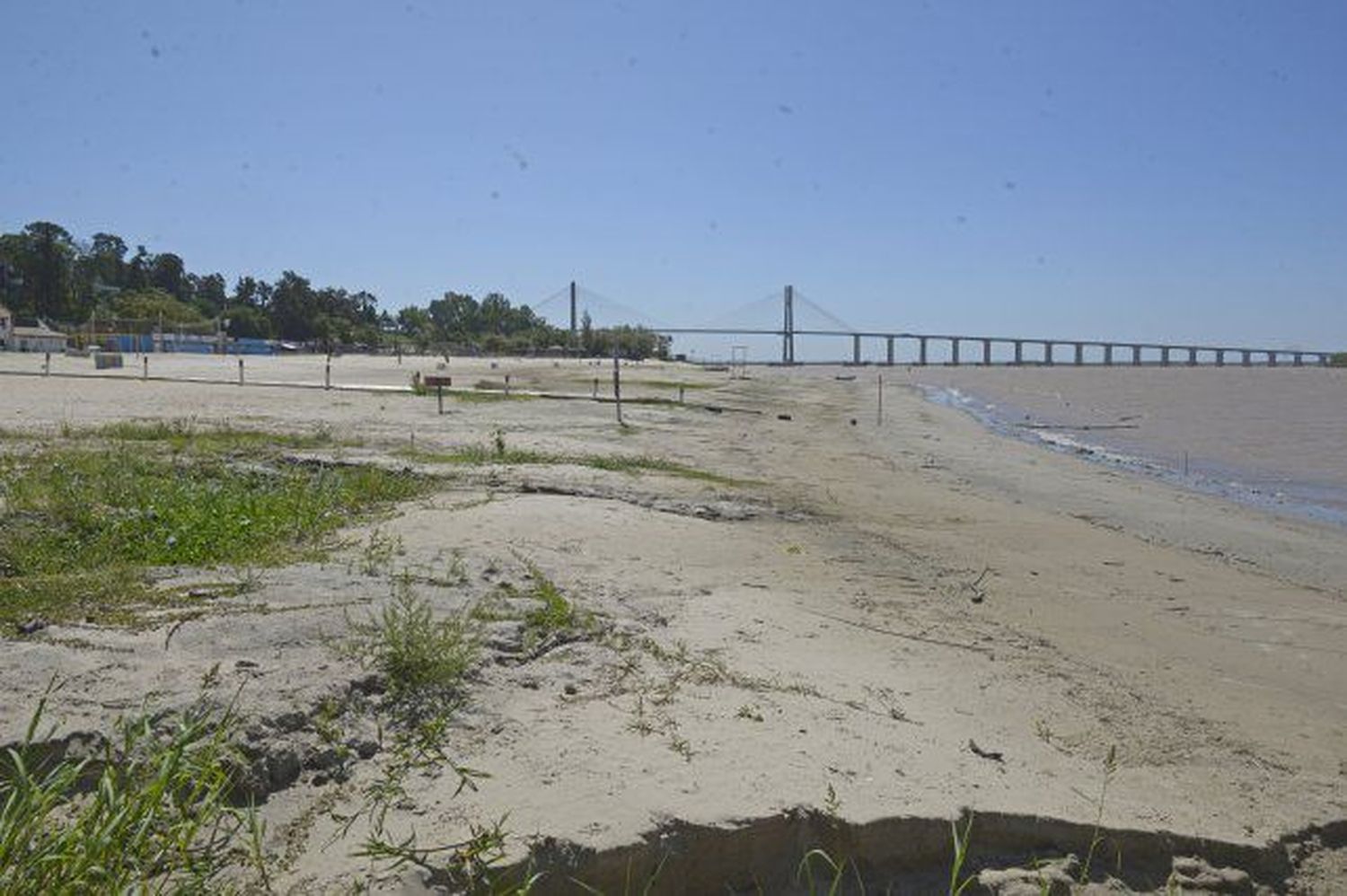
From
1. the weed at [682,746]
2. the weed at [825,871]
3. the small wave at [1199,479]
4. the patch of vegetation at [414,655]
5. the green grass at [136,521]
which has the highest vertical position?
the green grass at [136,521]

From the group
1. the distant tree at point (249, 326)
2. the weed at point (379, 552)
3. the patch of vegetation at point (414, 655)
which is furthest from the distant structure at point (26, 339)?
the patch of vegetation at point (414, 655)

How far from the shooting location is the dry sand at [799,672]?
11.2ft

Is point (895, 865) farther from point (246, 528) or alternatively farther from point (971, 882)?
point (246, 528)

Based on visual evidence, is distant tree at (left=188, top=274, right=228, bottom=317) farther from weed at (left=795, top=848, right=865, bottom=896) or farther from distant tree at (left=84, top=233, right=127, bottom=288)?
weed at (left=795, top=848, right=865, bottom=896)

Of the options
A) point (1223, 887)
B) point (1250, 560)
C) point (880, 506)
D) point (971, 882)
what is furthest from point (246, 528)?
point (1250, 560)

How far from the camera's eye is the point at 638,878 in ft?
9.96

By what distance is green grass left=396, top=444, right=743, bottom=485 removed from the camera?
476 inches

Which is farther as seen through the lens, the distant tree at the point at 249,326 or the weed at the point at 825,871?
the distant tree at the point at 249,326

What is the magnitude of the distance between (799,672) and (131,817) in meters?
2.92

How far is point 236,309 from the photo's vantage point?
11775cm

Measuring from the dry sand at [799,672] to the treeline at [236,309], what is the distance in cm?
7949

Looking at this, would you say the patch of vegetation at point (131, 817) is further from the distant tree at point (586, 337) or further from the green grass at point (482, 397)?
the distant tree at point (586, 337)

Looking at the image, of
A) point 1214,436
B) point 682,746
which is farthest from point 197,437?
point 1214,436

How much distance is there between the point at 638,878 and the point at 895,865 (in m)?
0.87
